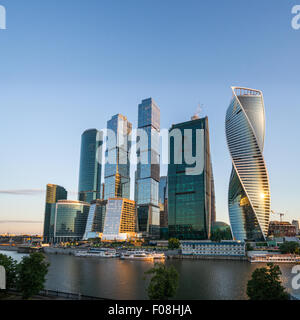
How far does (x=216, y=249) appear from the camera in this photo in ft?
471

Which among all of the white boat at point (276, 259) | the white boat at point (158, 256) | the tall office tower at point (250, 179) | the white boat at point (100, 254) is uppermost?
the tall office tower at point (250, 179)

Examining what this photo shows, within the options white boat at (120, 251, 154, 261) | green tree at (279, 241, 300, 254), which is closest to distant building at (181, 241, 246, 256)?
green tree at (279, 241, 300, 254)

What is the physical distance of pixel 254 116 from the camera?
199 metres

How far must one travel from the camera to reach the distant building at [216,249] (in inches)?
5527

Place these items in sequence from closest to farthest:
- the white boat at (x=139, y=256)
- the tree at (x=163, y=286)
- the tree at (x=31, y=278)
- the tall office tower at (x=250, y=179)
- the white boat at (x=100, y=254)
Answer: the tree at (x=163, y=286) < the tree at (x=31, y=278) < the white boat at (x=139, y=256) < the white boat at (x=100, y=254) < the tall office tower at (x=250, y=179)

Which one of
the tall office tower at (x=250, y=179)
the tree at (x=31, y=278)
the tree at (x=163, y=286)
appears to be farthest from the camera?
the tall office tower at (x=250, y=179)

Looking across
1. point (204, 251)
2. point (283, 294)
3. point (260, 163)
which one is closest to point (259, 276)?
point (283, 294)

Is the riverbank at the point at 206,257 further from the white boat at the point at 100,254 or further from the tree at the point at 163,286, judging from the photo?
the tree at the point at 163,286

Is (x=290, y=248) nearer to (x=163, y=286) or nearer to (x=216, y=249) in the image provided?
(x=216, y=249)

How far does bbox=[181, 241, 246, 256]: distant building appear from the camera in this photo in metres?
140

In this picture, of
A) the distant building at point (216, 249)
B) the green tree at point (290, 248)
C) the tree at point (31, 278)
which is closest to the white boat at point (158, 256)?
the distant building at point (216, 249)

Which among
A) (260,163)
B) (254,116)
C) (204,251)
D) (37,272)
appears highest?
(254,116)
